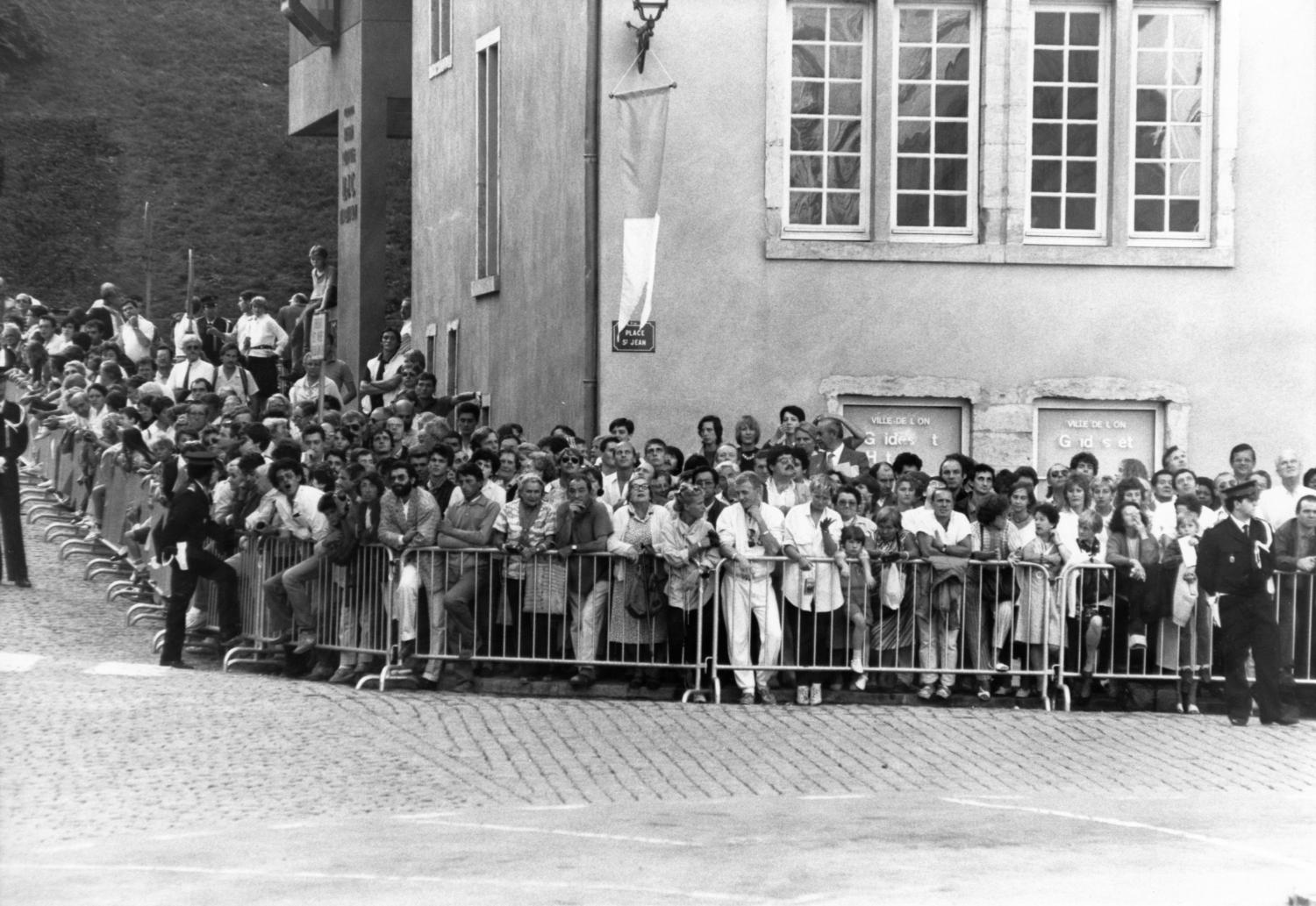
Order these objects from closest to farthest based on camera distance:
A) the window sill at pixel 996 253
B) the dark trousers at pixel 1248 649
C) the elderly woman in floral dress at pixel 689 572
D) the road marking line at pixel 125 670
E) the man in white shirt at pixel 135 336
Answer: the dark trousers at pixel 1248 649
the elderly woman in floral dress at pixel 689 572
the road marking line at pixel 125 670
the window sill at pixel 996 253
the man in white shirt at pixel 135 336

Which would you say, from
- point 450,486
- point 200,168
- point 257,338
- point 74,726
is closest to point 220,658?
point 450,486

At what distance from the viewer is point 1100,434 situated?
21.4 m

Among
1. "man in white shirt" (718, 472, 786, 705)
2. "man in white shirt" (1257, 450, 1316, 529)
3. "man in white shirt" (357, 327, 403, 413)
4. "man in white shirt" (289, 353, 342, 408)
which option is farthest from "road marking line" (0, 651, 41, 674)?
"man in white shirt" (1257, 450, 1316, 529)

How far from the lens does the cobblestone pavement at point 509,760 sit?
38.6 ft

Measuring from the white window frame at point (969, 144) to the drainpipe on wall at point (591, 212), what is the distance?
2.61 meters

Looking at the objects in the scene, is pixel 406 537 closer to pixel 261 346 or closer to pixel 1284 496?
pixel 1284 496

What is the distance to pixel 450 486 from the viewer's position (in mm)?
17469

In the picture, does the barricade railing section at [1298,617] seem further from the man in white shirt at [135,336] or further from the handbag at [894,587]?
the man in white shirt at [135,336]

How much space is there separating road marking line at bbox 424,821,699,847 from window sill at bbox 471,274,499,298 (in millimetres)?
13909

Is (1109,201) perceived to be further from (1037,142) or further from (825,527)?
(825,527)

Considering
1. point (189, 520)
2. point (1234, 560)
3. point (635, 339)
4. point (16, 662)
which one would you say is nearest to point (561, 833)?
point (1234, 560)

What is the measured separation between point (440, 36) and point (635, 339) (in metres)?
9.04

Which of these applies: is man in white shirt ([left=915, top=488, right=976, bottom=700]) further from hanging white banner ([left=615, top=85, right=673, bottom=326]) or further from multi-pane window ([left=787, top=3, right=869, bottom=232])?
multi-pane window ([left=787, top=3, right=869, bottom=232])

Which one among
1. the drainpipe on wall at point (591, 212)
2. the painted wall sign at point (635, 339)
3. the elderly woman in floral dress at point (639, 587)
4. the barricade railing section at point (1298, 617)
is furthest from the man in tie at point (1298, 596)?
the drainpipe on wall at point (591, 212)
